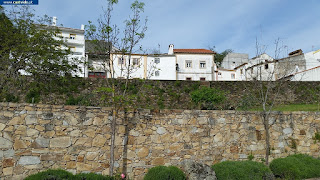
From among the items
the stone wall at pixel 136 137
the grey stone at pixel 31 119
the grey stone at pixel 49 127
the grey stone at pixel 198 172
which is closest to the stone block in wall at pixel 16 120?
the stone wall at pixel 136 137

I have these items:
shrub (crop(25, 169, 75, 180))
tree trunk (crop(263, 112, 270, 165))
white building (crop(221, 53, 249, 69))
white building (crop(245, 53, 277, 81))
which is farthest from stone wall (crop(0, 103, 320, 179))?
white building (crop(221, 53, 249, 69))

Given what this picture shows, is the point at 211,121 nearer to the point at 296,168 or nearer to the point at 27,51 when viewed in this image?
the point at 296,168

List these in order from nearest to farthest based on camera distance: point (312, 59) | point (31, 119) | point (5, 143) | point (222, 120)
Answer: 1. point (5, 143)
2. point (31, 119)
3. point (222, 120)
4. point (312, 59)

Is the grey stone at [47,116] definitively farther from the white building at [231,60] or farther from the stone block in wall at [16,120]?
the white building at [231,60]

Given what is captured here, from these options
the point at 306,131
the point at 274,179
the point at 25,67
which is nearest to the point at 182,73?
the point at 25,67

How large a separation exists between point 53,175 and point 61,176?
173 millimetres

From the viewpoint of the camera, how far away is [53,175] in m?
5.23

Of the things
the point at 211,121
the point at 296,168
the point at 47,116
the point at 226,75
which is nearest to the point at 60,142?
the point at 47,116

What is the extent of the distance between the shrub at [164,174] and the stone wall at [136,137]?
23.8 inches

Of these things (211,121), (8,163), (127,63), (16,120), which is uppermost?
(127,63)

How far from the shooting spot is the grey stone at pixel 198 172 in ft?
19.4

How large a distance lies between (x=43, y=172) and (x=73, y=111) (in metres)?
1.55

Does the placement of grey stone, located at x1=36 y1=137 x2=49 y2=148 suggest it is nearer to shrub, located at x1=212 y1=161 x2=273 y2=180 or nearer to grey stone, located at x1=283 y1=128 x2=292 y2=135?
shrub, located at x1=212 y1=161 x2=273 y2=180

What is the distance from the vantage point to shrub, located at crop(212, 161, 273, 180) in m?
6.05
